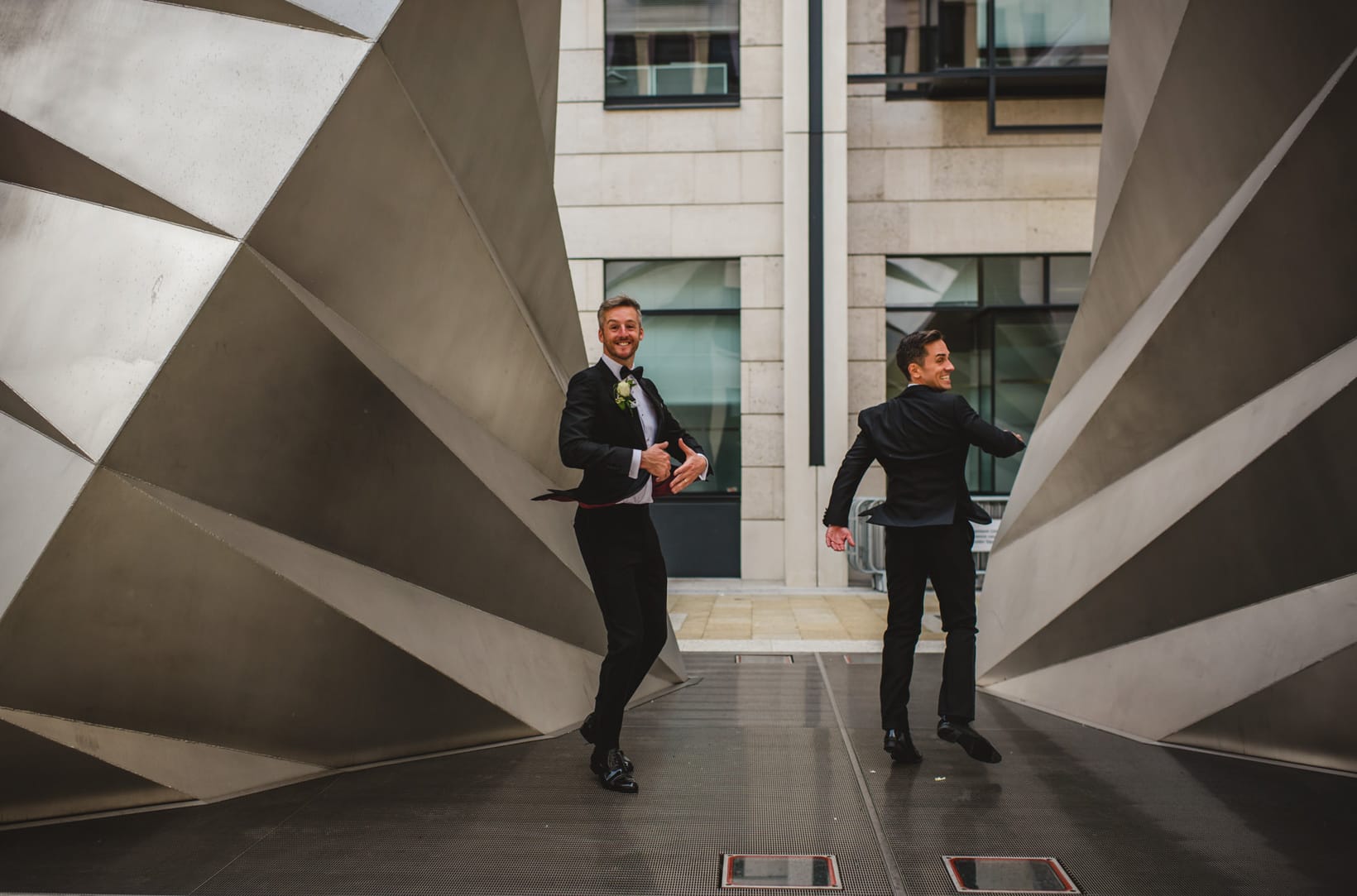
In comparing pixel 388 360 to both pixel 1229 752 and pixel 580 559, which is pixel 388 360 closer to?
pixel 580 559

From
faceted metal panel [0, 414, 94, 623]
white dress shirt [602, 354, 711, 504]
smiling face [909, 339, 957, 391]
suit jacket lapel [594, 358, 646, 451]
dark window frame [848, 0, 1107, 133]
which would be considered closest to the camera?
faceted metal panel [0, 414, 94, 623]

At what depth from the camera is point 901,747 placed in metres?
4.76

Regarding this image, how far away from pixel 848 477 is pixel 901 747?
1.29 m

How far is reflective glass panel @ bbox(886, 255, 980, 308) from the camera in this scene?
14.3 m

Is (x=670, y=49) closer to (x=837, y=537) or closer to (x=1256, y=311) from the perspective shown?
(x=1256, y=311)

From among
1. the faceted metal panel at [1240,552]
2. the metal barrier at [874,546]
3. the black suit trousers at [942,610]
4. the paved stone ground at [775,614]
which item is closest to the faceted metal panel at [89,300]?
the black suit trousers at [942,610]

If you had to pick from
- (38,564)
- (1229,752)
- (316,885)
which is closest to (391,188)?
(38,564)

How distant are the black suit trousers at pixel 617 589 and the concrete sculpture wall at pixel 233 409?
0.88 metres

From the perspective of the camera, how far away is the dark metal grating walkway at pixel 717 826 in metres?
3.31

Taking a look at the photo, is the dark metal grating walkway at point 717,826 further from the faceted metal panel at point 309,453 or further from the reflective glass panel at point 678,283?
the reflective glass panel at point 678,283

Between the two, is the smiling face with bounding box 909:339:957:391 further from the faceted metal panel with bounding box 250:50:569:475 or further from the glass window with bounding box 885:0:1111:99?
the glass window with bounding box 885:0:1111:99

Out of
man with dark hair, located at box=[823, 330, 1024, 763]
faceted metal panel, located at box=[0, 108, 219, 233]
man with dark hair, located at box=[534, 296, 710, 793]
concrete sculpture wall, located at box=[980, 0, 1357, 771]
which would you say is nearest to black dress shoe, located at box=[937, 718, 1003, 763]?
man with dark hair, located at box=[823, 330, 1024, 763]

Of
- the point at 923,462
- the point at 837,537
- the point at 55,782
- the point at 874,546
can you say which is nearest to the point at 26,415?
the point at 55,782

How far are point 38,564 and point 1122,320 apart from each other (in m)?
5.98
